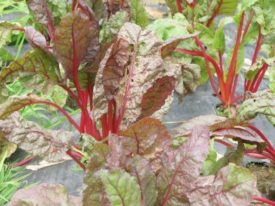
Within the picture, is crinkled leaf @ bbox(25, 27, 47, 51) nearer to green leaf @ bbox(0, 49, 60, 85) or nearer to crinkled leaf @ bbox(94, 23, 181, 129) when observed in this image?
green leaf @ bbox(0, 49, 60, 85)

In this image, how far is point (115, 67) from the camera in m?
1.61

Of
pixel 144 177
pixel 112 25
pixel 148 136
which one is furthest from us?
pixel 112 25

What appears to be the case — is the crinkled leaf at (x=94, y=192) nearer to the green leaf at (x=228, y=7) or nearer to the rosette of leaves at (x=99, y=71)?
the rosette of leaves at (x=99, y=71)

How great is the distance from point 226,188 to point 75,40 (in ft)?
2.14

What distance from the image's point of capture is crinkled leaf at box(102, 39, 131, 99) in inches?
62.2

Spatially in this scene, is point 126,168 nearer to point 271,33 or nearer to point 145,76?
point 145,76

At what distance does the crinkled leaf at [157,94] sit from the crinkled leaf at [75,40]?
0.82 feet

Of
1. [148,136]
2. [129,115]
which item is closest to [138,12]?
[129,115]

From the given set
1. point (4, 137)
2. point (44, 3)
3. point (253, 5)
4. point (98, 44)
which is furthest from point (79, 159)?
point (253, 5)

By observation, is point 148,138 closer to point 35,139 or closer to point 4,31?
point 35,139

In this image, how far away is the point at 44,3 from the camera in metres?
1.88

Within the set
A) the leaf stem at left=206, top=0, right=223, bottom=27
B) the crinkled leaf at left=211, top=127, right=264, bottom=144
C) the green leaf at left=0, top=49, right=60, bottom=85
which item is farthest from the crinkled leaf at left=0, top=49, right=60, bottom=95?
the leaf stem at left=206, top=0, right=223, bottom=27

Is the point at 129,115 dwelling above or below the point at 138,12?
below

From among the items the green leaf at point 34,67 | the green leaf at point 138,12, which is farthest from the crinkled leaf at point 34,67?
the green leaf at point 138,12
